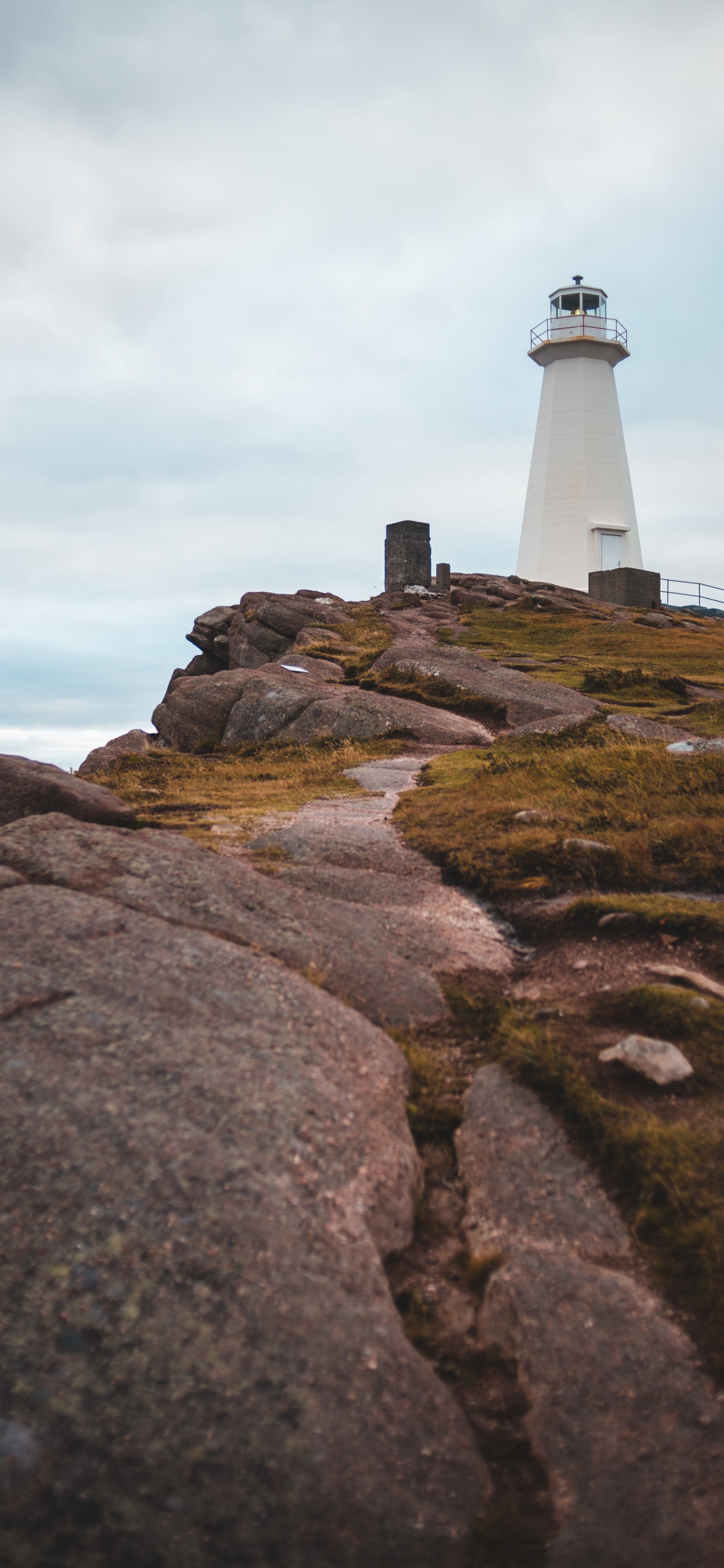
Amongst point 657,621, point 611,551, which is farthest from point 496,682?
point 611,551

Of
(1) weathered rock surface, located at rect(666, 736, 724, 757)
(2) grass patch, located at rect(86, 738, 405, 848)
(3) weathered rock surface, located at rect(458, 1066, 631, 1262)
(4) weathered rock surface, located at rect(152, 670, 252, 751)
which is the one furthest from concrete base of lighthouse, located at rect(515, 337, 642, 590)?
(3) weathered rock surface, located at rect(458, 1066, 631, 1262)

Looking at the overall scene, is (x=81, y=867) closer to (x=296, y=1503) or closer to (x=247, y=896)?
(x=247, y=896)

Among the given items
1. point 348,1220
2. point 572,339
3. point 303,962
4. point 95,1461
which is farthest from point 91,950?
point 572,339

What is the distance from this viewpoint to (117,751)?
22.3m

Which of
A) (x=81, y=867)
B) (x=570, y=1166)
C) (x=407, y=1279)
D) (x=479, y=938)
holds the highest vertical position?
(x=81, y=867)

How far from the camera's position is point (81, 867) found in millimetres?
7672

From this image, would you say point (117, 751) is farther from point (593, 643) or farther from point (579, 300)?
point (579, 300)

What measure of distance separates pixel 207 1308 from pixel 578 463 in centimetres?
5209

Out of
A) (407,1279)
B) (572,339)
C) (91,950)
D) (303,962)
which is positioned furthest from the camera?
(572,339)

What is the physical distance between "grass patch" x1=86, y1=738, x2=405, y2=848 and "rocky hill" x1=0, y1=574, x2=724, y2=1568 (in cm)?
214

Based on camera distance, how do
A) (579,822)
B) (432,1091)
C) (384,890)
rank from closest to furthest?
(432,1091) < (384,890) < (579,822)

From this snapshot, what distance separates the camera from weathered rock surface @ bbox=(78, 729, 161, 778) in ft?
68.0

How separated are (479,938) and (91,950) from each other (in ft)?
11.1

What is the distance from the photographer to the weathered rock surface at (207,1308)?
3512 mm
